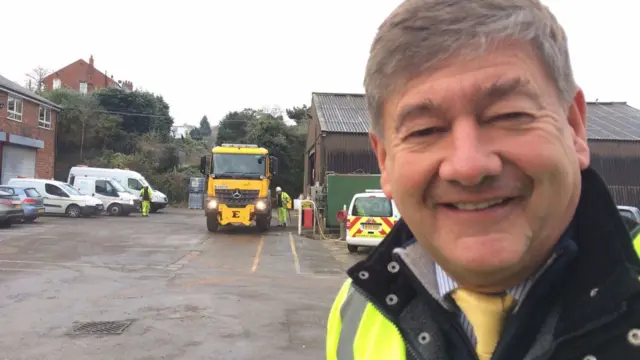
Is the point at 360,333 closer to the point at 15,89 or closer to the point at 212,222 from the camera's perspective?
the point at 212,222

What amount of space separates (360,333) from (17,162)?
3626cm

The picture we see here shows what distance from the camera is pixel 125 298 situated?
8156mm

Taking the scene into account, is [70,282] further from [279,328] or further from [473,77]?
[473,77]

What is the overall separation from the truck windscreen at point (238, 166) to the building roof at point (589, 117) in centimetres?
681

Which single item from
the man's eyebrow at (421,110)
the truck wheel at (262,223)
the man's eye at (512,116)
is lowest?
the truck wheel at (262,223)

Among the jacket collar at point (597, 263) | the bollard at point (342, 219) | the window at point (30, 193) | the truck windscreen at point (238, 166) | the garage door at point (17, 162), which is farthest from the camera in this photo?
the garage door at point (17, 162)

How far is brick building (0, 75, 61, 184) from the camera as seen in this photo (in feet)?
101

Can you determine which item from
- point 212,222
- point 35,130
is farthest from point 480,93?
point 35,130

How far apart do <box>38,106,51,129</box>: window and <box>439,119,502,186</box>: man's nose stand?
128 feet

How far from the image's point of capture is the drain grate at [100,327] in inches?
243

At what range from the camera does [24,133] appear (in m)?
32.9

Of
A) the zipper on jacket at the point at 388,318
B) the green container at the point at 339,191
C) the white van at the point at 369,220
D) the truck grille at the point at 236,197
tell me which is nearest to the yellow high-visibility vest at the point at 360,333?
the zipper on jacket at the point at 388,318

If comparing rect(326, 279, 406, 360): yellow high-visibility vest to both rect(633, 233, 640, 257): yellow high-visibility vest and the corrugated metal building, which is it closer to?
rect(633, 233, 640, 257): yellow high-visibility vest

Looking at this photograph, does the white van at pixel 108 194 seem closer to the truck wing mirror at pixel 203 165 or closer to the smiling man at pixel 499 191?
the truck wing mirror at pixel 203 165
